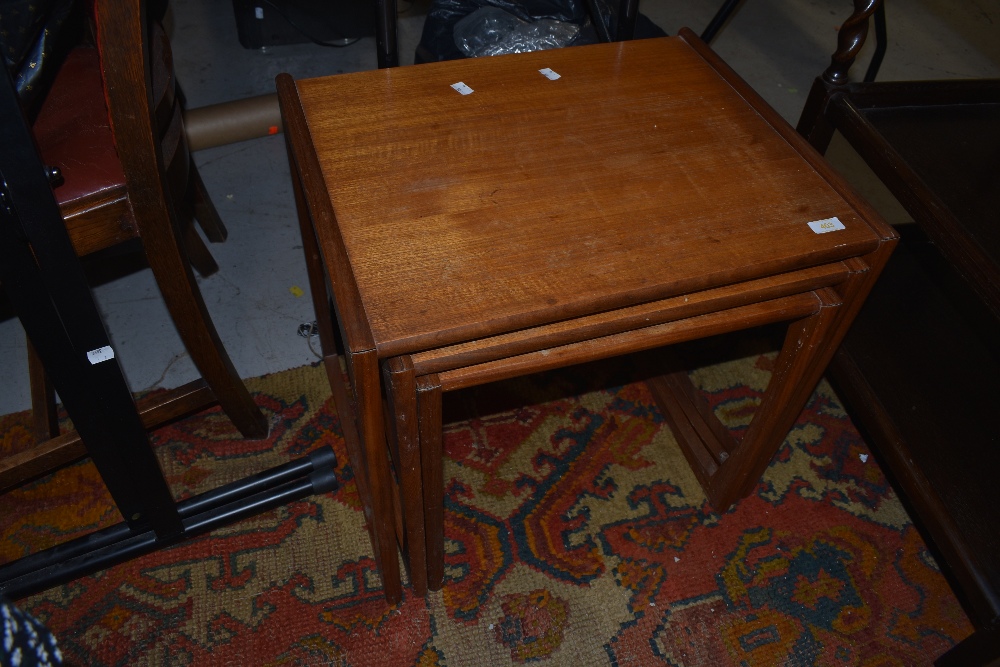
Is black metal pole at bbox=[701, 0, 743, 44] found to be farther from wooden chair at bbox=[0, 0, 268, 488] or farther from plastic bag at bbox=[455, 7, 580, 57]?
wooden chair at bbox=[0, 0, 268, 488]

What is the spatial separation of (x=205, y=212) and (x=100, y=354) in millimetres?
828

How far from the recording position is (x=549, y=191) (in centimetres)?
96

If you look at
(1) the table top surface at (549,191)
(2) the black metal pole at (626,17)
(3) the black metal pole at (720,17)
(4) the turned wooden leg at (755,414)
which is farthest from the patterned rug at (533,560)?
(3) the black metal pole at (720,17)

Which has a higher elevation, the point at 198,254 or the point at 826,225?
the point at 826,225

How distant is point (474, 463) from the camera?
1.39 m

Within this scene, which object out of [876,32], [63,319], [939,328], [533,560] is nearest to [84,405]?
[63,319]

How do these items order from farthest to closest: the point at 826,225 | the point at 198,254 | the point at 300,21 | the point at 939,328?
1. the point at 300,21
2. the point at 198,254
3. the point at 939,328
4. the point at 826,225

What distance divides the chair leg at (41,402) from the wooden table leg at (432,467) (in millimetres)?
Answer: 677

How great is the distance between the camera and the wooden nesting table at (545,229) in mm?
833

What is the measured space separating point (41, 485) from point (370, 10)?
161cm

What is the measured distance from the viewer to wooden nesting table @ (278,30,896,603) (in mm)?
833

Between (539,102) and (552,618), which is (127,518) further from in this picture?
(539,102)

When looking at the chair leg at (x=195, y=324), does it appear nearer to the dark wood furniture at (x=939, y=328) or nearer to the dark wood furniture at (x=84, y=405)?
the dark wood furniture at (x=84, y=405)

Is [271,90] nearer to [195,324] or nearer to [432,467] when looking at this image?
[195,324]
